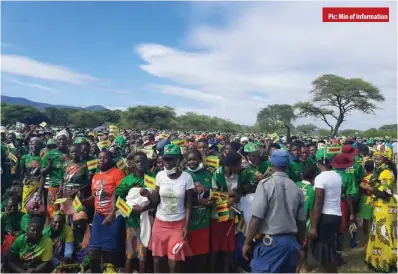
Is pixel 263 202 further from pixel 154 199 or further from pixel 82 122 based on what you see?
pixel 82 122

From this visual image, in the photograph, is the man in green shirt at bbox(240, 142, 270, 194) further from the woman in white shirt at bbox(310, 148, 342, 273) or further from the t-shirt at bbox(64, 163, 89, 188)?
the t-shirt at bbox(64, 163, 89, 188)

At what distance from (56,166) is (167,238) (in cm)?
313

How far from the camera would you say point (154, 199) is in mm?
4145

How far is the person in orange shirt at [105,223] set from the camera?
14.6 ft

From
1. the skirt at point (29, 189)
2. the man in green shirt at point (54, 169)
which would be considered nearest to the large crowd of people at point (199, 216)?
the man in green shirt at point (54, 169)

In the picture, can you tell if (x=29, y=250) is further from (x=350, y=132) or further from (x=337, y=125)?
(x=350, y=132)

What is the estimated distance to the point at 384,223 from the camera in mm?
5355

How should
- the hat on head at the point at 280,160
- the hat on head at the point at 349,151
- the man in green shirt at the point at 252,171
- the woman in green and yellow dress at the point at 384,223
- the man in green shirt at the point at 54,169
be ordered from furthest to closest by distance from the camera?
the man in green shirt at the point at 54,169 < the woman in green and yellow dress at the point at 384,223 < the hat on head at the point at 349,151 < the man in green shirt at the point at 252,171 < the hat on head at the point at 280,160

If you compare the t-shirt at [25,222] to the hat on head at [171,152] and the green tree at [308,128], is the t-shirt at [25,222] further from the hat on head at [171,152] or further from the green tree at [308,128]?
the green tree at [308,128]

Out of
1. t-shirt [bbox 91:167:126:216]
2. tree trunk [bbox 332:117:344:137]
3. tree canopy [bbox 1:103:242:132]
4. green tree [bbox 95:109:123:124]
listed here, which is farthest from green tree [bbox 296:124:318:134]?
t-shirt [bbox 91:167:126:216]

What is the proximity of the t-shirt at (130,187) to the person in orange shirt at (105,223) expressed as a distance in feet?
0.45

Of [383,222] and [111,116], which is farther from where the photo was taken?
[111,116]

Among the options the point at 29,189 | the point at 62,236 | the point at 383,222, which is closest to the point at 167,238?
the point at 62,236

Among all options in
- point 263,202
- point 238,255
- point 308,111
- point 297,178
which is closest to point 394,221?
point 297,178
